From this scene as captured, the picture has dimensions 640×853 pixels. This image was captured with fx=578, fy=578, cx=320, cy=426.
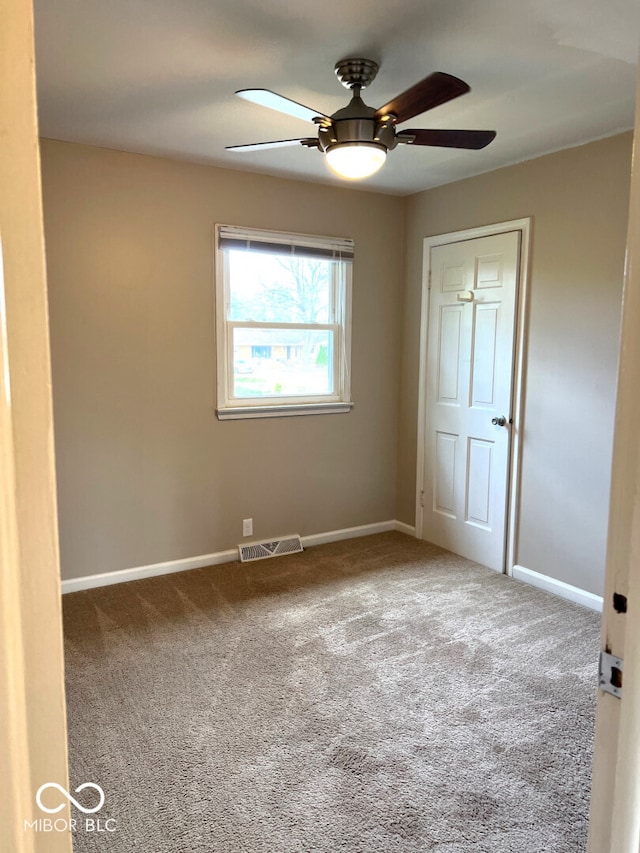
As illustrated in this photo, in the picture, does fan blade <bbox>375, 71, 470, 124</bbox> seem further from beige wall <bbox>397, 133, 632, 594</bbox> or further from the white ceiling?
beige wall <bbox>397, 133, 632, 594</bbox>

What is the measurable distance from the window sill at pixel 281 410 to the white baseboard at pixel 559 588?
1.59 metres

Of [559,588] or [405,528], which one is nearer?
[559,588]

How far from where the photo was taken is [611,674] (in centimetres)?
71

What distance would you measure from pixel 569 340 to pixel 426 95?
1.80 meters

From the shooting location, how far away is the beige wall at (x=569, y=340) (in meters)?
3.02

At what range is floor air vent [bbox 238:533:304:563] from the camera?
12.6ft

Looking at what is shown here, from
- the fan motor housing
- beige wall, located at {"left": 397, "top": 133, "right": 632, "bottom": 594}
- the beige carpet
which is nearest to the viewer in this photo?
the beige carpet

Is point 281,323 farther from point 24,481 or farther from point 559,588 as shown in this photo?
point 24,481

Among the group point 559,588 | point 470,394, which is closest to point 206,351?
point 470,394

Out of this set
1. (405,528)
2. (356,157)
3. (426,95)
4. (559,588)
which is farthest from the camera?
(405,528)

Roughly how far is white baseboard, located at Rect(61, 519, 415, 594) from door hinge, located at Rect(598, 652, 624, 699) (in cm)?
311

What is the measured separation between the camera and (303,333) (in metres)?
3.98

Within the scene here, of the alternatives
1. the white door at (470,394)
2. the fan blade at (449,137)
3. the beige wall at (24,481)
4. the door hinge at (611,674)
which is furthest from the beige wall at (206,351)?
the beige wall at (24,481)

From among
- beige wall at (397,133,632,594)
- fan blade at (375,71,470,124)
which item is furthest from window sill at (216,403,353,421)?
fan blade at (375,71,470,124)
